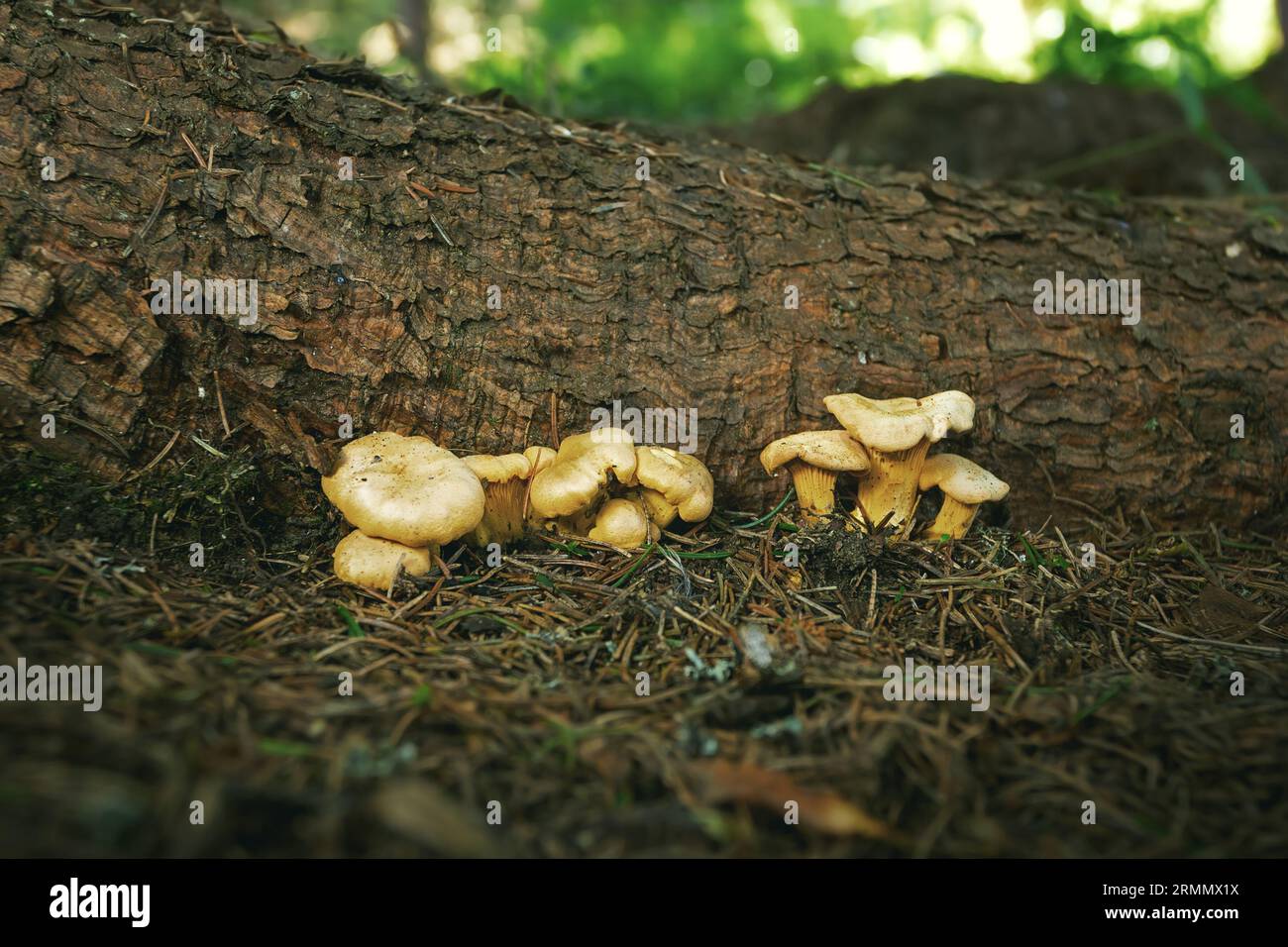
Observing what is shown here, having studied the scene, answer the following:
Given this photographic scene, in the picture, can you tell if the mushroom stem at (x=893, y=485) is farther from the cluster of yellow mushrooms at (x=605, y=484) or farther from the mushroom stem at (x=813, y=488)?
the mushroom stem at (x=813, y=488)

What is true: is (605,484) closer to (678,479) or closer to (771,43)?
(678,479)

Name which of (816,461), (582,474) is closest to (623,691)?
(582,474)

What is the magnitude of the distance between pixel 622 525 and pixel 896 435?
1.20 m

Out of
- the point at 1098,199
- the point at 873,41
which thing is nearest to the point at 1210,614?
the point at 1098,199

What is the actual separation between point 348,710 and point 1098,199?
4798 millimetres

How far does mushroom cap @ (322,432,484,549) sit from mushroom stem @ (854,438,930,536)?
173 centimetres

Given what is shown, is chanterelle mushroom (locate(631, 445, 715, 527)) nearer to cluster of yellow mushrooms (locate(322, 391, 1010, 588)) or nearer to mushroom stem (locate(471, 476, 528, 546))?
cluster of yellow mushrooms (locate(322, 391, 1010, 588))

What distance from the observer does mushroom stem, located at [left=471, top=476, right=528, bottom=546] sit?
3389 millimetres

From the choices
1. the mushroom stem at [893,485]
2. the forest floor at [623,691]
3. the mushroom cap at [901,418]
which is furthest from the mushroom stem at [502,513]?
the mushroom stem at [893,485]

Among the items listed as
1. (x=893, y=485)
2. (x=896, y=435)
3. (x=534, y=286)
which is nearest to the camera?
(x=896, y=435)

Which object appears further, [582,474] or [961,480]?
[961,480]

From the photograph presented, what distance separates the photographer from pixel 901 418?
3.21 m

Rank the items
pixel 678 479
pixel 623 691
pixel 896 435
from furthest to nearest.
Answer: pixel 678 479
pixel 896 435
pixel 623 691

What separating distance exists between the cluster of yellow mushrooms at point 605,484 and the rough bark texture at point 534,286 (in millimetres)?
308
